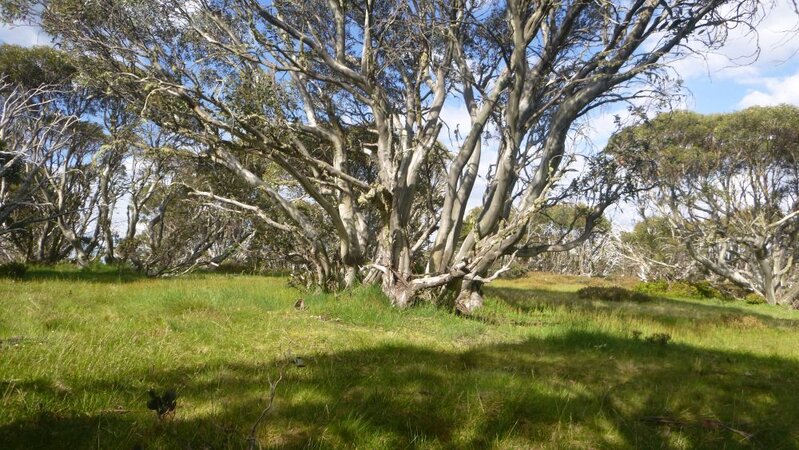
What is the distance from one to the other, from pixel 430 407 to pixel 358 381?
683mm

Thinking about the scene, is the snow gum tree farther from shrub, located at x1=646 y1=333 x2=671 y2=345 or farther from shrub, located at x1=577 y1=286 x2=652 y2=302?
shrub, located at x1=577 y1=286 x2=652 y2=302

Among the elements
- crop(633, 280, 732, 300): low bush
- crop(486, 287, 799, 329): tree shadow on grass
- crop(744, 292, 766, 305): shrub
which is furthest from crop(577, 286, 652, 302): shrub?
crop(744, 292, 766, 305): shrub

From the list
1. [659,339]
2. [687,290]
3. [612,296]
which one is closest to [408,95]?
[659,339]

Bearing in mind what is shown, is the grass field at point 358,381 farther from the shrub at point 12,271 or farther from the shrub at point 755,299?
the shrub at point 755,299

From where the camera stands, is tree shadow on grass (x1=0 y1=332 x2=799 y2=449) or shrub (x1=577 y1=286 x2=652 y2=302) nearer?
tree shadow on grass (x1=0 y1=332 x2=799 y2=449)

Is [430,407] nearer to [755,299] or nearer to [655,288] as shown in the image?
[755,299]

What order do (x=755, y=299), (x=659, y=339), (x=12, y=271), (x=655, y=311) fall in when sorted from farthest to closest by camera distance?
(x=755, y=299) → (x=655, y=311) → (x=12, y=271) → (x=659, y=339)

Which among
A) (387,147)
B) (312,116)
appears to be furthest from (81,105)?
(387,147)

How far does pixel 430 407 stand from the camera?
130 inches

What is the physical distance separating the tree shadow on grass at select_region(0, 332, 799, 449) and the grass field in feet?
0.05

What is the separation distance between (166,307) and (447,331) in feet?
11.9

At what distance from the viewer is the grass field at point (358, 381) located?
2676 millimetres

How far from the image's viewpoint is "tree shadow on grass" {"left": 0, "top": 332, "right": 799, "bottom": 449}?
2.54m

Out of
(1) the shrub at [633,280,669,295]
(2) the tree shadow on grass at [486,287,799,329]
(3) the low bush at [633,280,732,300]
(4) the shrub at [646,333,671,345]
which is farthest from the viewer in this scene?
(1) the shrub at [633,280,669,295]
